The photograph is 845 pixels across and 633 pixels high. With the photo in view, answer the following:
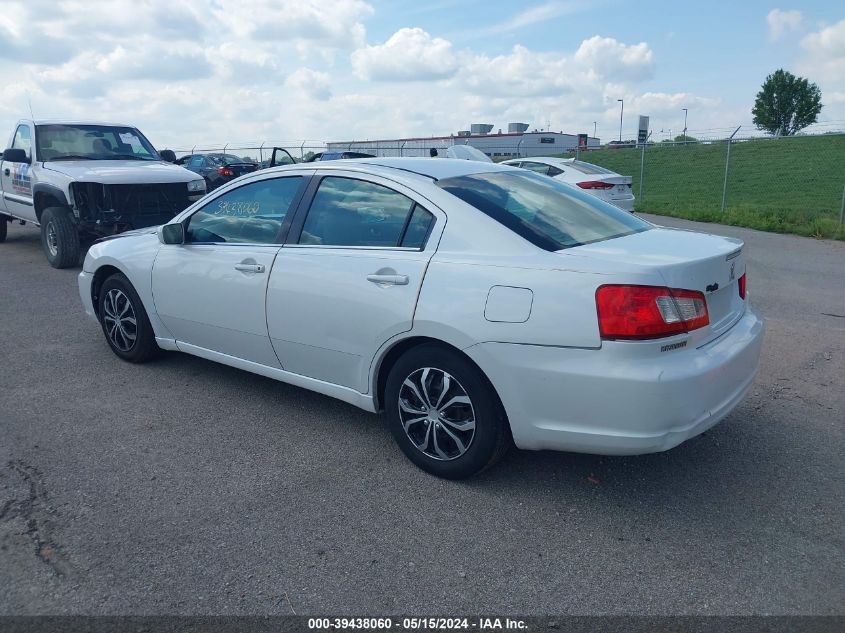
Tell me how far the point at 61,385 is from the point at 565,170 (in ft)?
36.5

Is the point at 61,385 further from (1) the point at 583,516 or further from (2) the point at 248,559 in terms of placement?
(1) the point at 583,516

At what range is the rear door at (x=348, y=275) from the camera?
3721 millimetres

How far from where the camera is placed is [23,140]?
34.9ft

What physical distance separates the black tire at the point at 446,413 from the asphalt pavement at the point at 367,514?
14cm

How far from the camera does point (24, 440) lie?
13.8 feet

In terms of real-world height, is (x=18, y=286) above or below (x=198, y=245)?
below

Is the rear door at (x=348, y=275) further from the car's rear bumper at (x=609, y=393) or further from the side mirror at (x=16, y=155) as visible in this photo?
the side mirror at (x=16, y=155)

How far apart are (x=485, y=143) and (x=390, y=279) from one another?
40312mm

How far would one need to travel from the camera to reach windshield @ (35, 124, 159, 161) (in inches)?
405

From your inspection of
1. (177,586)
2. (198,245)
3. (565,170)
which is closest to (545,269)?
(177,586)

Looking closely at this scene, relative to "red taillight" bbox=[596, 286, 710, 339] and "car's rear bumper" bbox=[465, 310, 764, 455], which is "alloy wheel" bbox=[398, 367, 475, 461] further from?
"red taillight" bbox=[596, 286, 710, 339]

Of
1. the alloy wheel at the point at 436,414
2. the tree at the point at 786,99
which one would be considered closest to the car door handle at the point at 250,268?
the alloy wheel at the point at 436,414

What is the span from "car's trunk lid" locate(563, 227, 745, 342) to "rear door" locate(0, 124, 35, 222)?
9391mm

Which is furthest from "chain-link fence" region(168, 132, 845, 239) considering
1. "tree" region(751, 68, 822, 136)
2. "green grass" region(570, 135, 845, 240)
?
"tree" region(751, 68, 822, 136)
